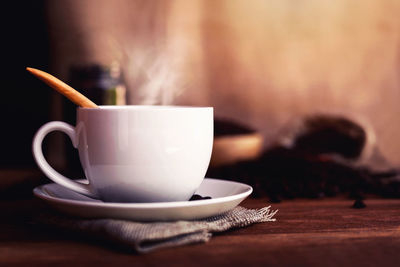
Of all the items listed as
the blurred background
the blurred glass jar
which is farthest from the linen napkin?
the blurred background

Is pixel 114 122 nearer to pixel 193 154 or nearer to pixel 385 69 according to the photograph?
pixel 193 154

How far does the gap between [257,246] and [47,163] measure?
11.1 inches

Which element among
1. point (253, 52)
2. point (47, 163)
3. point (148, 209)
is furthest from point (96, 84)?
point (253, 52)

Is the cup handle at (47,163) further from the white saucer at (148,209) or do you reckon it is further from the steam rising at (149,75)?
the steam rising at (149,75)

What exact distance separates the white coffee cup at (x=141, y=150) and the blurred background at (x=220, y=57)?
1859 millimetres

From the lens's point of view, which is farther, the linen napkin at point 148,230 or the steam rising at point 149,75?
the steam rising at point 149,75

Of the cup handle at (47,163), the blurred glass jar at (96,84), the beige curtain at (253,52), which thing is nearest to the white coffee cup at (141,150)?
the cup handle at (47,163)

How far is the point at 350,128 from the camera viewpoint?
2141mm

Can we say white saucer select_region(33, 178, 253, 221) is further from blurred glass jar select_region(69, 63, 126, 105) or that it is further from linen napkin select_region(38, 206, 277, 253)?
blurred glass jar select_region(69, 63, 126, 105)

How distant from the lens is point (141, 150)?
0.57 m

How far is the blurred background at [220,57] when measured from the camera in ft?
8.27

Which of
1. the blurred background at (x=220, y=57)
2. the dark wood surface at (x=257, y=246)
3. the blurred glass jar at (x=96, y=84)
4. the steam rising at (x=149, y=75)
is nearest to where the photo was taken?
the dark wood surface at (x=257, y=246)

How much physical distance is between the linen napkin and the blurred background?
1.92 meters

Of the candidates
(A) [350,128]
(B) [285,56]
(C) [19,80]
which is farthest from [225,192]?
(B) [285,56]
